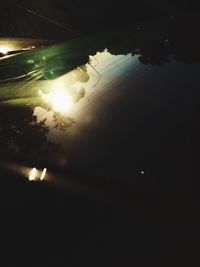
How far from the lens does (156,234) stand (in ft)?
6.75

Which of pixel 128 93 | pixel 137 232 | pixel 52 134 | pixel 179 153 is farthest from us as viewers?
pixel 128 93

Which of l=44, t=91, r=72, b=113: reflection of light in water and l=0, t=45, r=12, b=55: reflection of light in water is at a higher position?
l=0, t=45, r=12, b=55: reflection of light in water

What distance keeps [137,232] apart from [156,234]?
133 mm

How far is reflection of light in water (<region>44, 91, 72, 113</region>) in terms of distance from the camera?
163 inches

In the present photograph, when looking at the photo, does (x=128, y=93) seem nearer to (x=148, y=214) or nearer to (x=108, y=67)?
(x=108, y=67)

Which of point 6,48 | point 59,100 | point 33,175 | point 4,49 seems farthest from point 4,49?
point 33,175

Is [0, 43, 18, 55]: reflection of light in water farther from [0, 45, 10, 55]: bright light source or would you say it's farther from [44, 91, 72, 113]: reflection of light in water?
[44, 91, 72, 113]: reflection of light in water

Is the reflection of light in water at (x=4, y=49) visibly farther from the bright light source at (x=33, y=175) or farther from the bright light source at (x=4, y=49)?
the bright light source at (x=33, y=175)

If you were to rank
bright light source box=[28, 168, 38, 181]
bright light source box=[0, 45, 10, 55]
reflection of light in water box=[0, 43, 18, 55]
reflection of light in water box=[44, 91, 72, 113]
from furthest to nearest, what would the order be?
reflection of light in water box=[0, 43, 18, 55], bright light source box=[0, 45, 10, 55], reflection of light in water box=[44, 91, 72, 113], bright light source box=[28, 168, 38, 181]

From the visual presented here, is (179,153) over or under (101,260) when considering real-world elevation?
over

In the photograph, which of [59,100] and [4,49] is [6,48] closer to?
[4,49]

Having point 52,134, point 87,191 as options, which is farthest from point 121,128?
point 87,191

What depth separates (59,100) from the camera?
14.2 ft

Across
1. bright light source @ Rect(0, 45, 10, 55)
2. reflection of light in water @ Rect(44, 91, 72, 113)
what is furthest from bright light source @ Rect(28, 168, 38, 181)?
bright light source @ Rect(0, 45, 10, 55)
